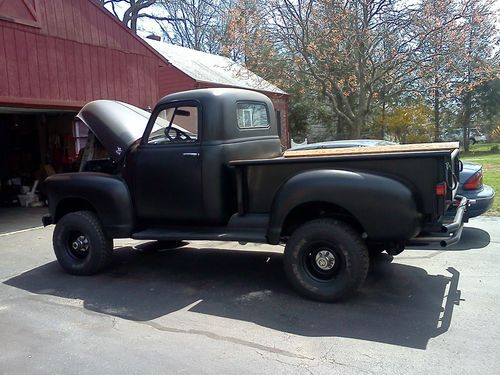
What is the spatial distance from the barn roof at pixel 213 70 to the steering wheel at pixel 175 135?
12.6 metres

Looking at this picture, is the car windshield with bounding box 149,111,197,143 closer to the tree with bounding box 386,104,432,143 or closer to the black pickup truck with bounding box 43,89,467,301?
the black pickup truck with bounding box 43,89,467,301

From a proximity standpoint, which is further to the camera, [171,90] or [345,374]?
[171,90]

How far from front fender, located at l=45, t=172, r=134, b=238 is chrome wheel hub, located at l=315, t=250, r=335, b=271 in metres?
2.37

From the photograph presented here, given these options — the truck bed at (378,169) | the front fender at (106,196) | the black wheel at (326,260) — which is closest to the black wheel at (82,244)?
the front fender at (106,196)

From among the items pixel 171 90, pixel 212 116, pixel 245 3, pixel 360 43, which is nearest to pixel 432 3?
pixel 360 43

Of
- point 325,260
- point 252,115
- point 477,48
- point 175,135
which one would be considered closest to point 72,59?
point 175,135

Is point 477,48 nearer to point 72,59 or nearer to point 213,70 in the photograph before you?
point 213,70

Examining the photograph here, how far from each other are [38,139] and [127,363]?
44.3 ft

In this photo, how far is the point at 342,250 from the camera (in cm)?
425

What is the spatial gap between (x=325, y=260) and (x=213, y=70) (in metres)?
17.5

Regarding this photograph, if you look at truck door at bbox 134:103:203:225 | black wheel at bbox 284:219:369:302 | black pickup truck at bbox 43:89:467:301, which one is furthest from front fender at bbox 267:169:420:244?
truck door at bbox 134:103:203:225

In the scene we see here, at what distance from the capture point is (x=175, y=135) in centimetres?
543

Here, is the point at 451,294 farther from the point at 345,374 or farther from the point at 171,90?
the point at 171,90

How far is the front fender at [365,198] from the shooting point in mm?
3955
